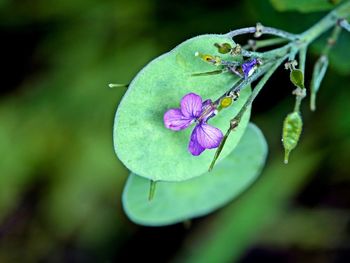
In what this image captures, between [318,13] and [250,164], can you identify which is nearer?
[250,164]

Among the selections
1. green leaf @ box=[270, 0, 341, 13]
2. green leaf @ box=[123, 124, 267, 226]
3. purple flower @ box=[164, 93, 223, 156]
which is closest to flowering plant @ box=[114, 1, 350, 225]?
purple flower @ box=[164, 93, 223, 156]

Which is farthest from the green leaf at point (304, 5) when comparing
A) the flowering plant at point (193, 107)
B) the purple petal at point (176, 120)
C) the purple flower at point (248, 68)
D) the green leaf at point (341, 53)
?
the purple petal at point (176, 120)

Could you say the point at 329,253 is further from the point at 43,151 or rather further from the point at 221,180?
the point at 43,151

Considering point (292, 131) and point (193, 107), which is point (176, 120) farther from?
point (292, 131)

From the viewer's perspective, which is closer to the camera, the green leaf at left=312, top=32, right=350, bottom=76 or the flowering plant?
the flowering plant

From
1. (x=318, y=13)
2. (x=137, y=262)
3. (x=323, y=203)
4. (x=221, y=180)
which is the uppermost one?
(x=318, y=13)

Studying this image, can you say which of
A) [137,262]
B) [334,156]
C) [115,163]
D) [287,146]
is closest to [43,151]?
[115,163]

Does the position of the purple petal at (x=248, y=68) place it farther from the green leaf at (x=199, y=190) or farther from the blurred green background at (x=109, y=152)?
the blurred green background at (x=109, y=152)

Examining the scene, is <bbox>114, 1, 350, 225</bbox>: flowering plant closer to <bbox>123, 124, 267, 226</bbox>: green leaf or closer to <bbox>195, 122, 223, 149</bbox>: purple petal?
<bbox>195, 122, 223, 149</bbox>: purple petal
